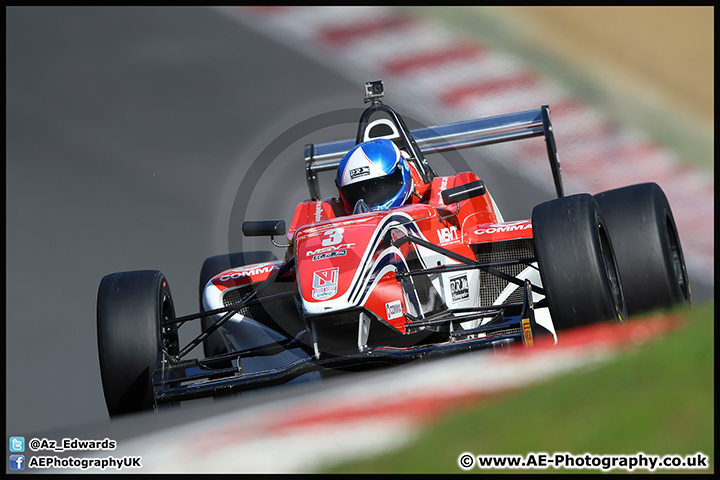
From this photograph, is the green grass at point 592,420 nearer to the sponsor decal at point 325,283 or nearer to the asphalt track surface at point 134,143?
the sponsor decal at point 325,283

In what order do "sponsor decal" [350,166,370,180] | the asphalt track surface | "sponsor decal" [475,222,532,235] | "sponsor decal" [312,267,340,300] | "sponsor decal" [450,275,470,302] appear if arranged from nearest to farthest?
"sponsor decal" [312,267,340,300] < "sponsor decal" [450,275,470,302] < "sponsor decal" [350,166,370,180] < "sponsor decal" [475,222,532,235] < the asphalt track surface

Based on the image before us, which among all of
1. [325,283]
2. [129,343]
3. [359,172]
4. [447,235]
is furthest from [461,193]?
[129,343]

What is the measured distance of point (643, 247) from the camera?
5.30 m

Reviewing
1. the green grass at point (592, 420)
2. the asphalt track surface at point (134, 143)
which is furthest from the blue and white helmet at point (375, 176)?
the green grass at point (592, 420)

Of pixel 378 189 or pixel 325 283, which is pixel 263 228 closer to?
pixel 378 189

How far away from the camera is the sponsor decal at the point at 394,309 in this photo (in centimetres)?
506

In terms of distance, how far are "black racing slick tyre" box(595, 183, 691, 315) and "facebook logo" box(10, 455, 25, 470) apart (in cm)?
361

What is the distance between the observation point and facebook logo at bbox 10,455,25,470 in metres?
3.53

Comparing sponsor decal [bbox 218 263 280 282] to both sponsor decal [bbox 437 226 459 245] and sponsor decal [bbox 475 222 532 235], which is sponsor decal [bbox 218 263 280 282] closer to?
sponsor decal [bbox 437 226 459 245]

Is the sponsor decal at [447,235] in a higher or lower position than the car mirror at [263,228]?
lower

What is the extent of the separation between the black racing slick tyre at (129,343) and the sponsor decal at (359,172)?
166cm

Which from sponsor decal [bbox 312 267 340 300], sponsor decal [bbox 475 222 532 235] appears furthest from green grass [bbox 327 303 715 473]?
sponsor decal [bbox 475 222 532 235]

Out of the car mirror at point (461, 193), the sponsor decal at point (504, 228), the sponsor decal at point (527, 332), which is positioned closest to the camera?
the sponsor decal at point (527, 332)

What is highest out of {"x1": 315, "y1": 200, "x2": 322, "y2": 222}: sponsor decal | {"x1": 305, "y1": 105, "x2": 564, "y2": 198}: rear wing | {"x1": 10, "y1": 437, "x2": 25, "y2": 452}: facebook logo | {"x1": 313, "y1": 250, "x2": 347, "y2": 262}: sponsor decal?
{"x1": 305, "y1": 105, "x2": 564, "y2": 198}: rear wing
